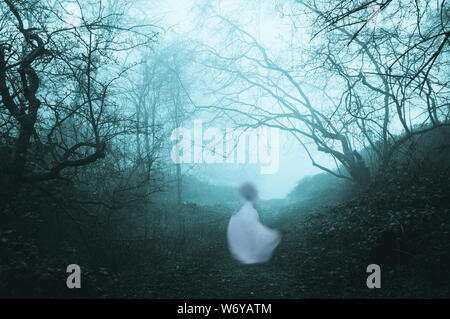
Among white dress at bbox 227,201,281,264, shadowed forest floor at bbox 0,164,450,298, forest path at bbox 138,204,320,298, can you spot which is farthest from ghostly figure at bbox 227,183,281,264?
shadowed forest floor at bbox 0,164,450,298

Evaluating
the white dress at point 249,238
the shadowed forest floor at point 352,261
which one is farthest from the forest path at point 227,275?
the white dress at point 249,238

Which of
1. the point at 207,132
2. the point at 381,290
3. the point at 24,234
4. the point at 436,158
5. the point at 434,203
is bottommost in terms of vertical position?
the point at 381,290

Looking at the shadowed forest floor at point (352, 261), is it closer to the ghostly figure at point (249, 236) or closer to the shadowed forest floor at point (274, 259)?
the shadowed forest floor at point (274, 259)

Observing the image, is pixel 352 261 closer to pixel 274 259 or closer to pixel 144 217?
pixel 274 259

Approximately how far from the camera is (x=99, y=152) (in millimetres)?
5297

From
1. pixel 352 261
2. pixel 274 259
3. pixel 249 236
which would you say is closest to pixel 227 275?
pixel 274 259

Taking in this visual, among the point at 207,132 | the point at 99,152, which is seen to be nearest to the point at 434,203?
the point at 99,152

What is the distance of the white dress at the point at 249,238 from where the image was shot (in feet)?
23.5

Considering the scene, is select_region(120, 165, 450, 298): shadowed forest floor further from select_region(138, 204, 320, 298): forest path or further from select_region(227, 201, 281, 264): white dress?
select_region(227, 201, 281, 264): white dress

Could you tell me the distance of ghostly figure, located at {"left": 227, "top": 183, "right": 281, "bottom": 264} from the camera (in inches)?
283

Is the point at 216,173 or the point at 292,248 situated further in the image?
the point at 216,173
